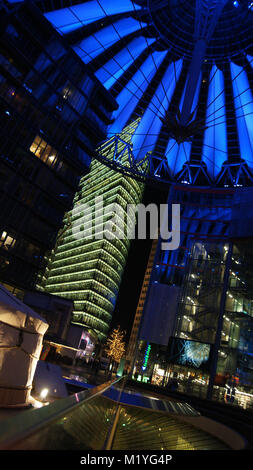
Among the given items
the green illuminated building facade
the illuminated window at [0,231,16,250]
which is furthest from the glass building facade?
the green illuminated building facade

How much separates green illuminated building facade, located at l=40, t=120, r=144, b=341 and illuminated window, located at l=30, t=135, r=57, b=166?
25.9 metres

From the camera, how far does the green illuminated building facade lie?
248ft

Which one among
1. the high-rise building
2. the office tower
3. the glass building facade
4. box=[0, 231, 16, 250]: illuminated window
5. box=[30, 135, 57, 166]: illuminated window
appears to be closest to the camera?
the high-rise building

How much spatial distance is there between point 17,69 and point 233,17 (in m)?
24.8

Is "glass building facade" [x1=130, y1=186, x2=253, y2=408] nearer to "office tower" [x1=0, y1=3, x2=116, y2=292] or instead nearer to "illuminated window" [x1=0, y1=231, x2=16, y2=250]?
"office tower" [x1=0, y1=3, x2=116, y2=292]

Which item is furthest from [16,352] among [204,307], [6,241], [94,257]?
[94,257]

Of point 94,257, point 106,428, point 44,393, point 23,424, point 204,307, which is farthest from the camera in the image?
point 94,257

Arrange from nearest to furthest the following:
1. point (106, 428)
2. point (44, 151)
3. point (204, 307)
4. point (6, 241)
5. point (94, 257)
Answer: point (106, 428) → point (6, 241) → point (204, 307) → point (44, 151) → point (94, 257)

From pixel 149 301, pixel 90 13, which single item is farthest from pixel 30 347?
pixel 149 301

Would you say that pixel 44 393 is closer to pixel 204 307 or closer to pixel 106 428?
pixel 106 428

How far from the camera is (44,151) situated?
41.0 m

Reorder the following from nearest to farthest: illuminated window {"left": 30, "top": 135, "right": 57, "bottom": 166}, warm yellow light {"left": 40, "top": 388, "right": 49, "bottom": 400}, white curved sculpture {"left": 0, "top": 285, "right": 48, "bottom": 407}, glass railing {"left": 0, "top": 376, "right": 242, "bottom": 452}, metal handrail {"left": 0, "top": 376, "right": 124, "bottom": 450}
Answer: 1. metal handrail {"left": 0, "top": 376, "right": 124, "bottom": 450}
2. glass railing {"left": 0, "top": 376, "right": 242, "bottom": 452}
3. white curved sculpture {"left": 0, "top": 285, "right": 48, "bottom": 407}
4. warm yellow light {"left": 40, "top": 388, "right": 49, "bottom": 400}
5. illuminated window {"left": 30, "top": 135, "right": 57, "bottom": 166}

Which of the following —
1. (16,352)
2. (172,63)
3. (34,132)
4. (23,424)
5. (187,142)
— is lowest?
(16,352)

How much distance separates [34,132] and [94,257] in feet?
147
